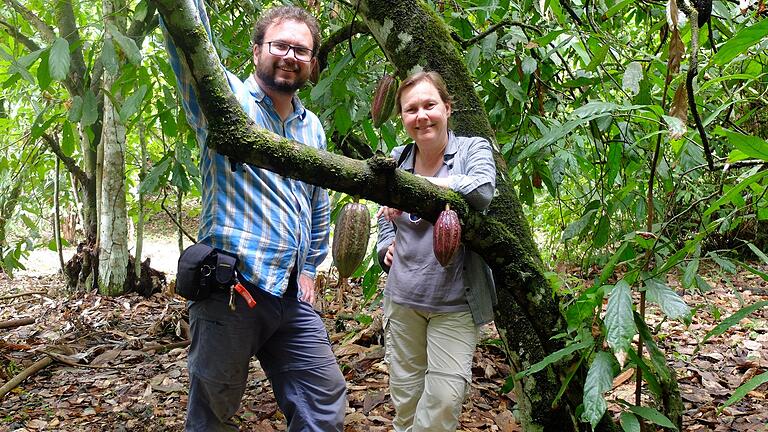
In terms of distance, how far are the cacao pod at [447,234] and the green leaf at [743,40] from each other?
693mm

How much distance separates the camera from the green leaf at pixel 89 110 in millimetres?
2482

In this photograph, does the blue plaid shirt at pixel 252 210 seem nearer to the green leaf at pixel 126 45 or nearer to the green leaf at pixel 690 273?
the green leaf at pixel 126 45

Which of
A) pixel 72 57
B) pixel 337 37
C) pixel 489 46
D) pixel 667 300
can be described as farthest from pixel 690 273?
pixel 72 57

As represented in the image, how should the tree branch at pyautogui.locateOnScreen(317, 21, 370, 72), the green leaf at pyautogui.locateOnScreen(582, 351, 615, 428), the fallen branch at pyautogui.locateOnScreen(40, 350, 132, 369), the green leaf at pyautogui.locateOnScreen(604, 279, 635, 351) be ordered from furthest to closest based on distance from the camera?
the fallen branch at pyautogui.locateOnScreen(40, 350, 132, 369), the tree branch at pyautogui.locateOnScreen(317, 21, 370, 72), the green leaf at pyautogui.locateOnScreen(582, 351, 615, 428), the green leaf at pyautogui.locateOnScreen(604, 279, 635, 351)

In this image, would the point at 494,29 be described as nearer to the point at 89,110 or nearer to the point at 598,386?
the point at 598,386

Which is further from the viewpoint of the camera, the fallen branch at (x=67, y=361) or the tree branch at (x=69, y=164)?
the tree branch at (x=69, y=164)

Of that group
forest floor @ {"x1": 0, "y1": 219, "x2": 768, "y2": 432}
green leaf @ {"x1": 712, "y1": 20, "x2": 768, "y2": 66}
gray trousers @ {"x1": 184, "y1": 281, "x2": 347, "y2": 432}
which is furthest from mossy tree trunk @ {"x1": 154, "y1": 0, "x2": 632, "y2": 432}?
green leaf @ {"x1": 712, "y1": 20, "x2": 768, "y2": 66}

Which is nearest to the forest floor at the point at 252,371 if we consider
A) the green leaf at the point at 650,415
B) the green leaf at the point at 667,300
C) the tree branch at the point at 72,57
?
the green leaf at the point at 650,415

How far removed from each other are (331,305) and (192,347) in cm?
271

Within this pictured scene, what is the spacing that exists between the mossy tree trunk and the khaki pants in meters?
0.16

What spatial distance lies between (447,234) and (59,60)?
4.84ft

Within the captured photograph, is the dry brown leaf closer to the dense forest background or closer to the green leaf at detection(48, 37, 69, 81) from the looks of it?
the dense forest background

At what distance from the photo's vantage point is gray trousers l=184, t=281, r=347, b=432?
75.1 inches

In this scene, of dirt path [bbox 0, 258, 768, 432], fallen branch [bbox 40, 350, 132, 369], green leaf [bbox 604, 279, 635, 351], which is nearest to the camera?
green leaf [bbox 604, 279, 635, 351]
